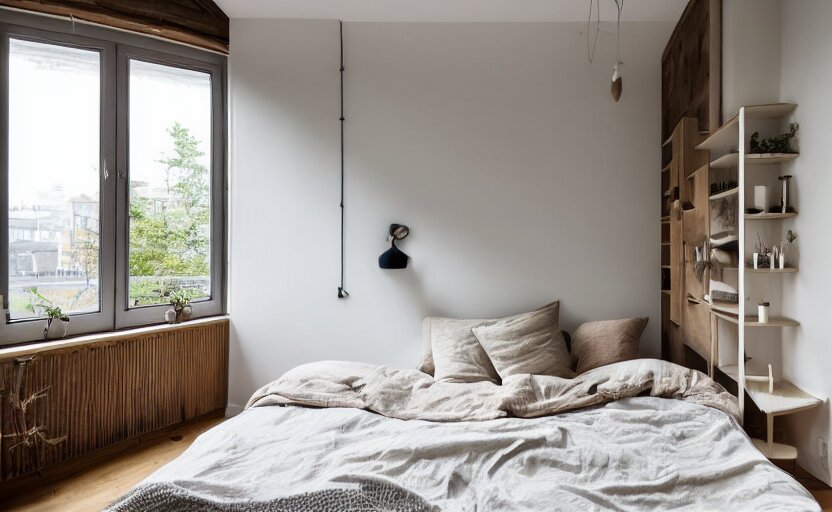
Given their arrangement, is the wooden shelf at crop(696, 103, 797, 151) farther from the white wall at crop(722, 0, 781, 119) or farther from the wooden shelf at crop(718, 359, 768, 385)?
the wooden shelf at crop(718, 359, 768, 385)

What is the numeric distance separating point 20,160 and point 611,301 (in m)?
3.63

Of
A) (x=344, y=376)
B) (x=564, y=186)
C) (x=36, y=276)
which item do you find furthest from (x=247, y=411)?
(x=564, y=186)

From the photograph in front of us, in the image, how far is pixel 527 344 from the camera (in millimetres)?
2607

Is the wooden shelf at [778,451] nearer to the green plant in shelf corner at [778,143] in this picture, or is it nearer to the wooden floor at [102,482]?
the green plant in shelf corner at [778,143]

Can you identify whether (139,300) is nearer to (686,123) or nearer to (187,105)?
(187,105)

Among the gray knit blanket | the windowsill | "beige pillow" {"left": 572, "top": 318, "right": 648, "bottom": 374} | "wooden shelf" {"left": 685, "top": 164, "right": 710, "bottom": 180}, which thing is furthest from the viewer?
"beige pillow" {"left": 572, "top": 318, "right": 648, "bottom": 374}

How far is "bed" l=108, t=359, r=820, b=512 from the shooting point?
134 cm

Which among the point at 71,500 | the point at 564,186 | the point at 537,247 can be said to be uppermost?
the point at 564,186

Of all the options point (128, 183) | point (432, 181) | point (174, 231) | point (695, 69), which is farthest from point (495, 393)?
point (128, 183)

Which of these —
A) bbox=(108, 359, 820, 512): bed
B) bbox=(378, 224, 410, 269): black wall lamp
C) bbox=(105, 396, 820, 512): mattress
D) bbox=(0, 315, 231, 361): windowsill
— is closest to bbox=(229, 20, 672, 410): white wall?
bbox=(378, 224, 410, 269): black wall lamp

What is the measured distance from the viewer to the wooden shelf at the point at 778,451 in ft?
6.68

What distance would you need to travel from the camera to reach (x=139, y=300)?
2842 mm

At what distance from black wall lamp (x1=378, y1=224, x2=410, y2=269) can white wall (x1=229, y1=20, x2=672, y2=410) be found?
78mm

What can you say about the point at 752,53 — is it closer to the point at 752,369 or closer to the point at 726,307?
the point at 726,307
